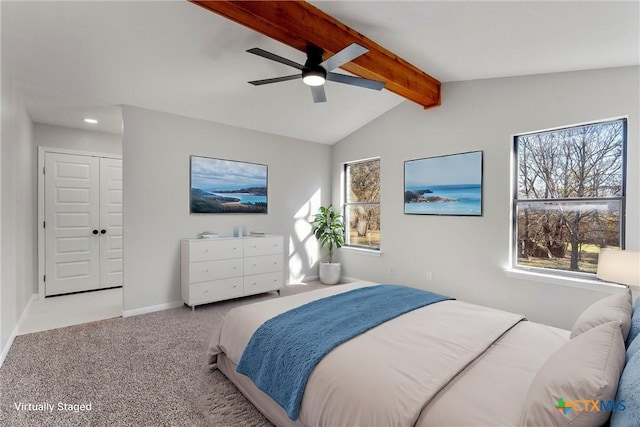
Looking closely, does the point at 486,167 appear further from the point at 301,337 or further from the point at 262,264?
the point at 262,264

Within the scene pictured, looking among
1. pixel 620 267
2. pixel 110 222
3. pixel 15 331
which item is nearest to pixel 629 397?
pixel 620 267

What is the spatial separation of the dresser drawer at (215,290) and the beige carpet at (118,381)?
579 mm

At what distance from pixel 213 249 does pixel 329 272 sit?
2038 mm

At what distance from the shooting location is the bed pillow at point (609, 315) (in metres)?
1.45

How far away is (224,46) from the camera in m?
2.80

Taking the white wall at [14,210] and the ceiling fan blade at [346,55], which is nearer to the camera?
the ceiling fan blade at [346,55]

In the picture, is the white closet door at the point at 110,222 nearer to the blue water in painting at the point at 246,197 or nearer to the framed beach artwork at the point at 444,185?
the blue water in painting at the point at 246,197

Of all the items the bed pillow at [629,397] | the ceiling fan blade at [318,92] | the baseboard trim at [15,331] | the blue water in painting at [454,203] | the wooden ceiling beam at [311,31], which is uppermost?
the wooden ceiling beam at [311,31]

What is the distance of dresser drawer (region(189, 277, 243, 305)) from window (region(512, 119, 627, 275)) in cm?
346

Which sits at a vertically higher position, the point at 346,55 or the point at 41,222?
the point at 346,55

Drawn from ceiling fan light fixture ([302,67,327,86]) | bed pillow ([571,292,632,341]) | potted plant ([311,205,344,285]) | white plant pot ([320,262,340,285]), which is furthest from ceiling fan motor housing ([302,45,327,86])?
white plant pot ([320,262,340,285])

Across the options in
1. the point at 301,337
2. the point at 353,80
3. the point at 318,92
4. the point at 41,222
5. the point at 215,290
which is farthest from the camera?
the point at 41,222

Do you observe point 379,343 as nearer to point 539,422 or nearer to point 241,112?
point 539,422

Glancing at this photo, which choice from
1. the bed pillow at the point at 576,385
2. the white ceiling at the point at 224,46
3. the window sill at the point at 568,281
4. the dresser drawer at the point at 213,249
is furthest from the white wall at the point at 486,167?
the bed pillow at the point at 576,385
